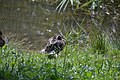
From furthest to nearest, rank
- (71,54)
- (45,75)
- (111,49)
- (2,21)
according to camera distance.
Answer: (2,21)
(111,49)
(71,54)
(45,75)

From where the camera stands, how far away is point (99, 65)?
18.6ft

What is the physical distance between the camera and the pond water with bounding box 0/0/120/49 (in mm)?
10031

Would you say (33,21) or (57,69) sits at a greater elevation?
(57,69)

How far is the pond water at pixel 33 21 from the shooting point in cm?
1003

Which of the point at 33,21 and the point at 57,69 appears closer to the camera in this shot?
the point at 57,69

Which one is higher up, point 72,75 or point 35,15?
point 72,75

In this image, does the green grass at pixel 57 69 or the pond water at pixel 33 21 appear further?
the pond water at pixel 33 21

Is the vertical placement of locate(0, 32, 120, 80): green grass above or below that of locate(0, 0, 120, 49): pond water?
above

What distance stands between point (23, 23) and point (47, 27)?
0.71m

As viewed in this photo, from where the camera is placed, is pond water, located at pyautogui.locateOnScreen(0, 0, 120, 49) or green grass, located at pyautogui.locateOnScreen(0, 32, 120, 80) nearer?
green grass, located at pyautogui.locateOnScreen(0, 32, 120, 80)

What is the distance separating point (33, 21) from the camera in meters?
11.8

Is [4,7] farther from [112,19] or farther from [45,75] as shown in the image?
[45,75]

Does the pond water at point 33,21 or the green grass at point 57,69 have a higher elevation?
the green grass at point 57,69

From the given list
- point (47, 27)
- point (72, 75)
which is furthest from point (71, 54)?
point (47, 27)
